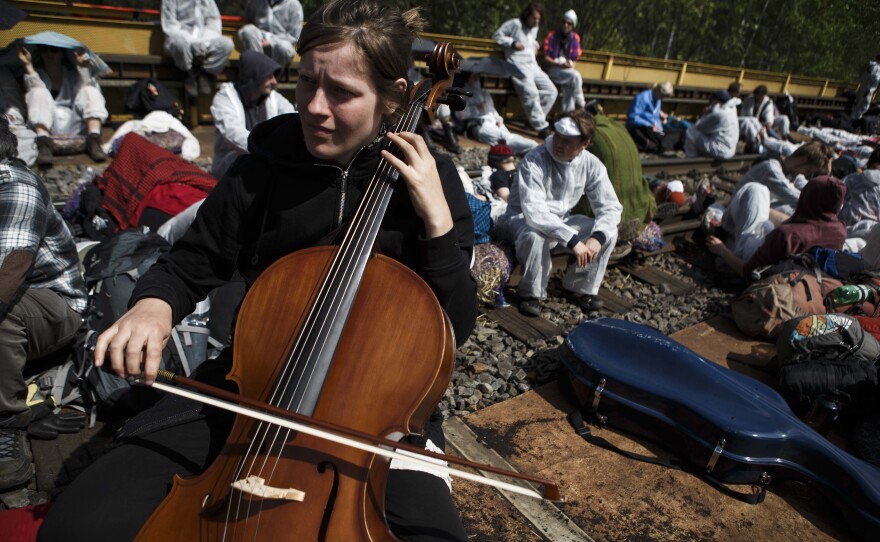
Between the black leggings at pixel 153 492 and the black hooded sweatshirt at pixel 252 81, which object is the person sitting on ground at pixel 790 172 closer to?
the black hooded sweatshirt at pixel 252 81

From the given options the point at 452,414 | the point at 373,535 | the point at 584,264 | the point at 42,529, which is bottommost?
the point at 452,414

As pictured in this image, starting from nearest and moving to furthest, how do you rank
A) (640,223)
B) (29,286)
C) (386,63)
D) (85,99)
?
(386,63)
(29,286)
(640,223)
(85,99)

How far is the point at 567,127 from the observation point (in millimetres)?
4348

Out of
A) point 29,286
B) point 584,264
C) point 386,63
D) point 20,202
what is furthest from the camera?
point 584,264

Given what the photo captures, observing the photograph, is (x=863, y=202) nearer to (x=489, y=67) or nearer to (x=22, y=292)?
(x=489, y=67)

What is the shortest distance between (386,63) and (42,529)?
1.40 metres

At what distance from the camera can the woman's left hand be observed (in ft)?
4.75

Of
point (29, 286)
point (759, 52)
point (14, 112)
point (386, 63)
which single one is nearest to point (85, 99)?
point (14, 112)

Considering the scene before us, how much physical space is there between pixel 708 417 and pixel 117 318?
9.84ft

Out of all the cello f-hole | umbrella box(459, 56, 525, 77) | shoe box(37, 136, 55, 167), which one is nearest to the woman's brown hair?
the cello f-hole

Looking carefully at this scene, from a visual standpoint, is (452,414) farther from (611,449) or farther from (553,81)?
(553,81)

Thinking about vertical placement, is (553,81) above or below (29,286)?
above

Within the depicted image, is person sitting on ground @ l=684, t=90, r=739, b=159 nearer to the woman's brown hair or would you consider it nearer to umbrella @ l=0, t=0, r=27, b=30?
the woman's brown hair

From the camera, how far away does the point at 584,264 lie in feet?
14.5
